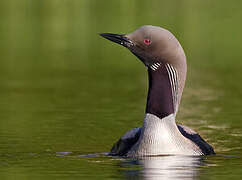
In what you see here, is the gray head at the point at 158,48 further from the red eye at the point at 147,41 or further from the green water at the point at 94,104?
the green water at the point at 94,104

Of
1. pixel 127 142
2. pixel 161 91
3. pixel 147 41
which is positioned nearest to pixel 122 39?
pixel 147 41

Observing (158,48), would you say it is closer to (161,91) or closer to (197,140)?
(161,91)

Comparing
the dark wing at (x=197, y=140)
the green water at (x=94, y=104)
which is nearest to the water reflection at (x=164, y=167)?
the green water at (x=94, y=104)

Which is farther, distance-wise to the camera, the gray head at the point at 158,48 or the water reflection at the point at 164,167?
the gray head at the point at 158,48

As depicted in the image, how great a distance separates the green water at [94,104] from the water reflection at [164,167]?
1 centimetres

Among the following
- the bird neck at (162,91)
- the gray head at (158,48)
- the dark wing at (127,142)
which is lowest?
the dark wing at (127,142)

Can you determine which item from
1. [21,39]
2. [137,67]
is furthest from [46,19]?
[137,67]

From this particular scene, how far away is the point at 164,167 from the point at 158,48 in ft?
5.85

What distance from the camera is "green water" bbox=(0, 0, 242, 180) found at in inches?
652

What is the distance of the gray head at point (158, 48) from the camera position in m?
16.5

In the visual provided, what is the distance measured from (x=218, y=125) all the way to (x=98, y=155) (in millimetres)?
4897

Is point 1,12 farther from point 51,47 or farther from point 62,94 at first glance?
point 62,94

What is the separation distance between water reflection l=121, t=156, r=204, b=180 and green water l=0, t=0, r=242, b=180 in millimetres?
15

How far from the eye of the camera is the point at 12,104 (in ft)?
85.6
